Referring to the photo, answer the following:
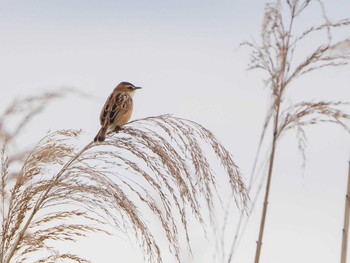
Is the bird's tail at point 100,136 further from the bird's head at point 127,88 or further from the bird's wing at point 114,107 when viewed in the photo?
the bird's head at point 127,88

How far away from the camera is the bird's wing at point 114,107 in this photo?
4892mm

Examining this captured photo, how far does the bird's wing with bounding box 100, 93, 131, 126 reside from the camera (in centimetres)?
489

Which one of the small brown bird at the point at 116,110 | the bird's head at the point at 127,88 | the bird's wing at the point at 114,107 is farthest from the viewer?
the bird's head at the point at 127,88

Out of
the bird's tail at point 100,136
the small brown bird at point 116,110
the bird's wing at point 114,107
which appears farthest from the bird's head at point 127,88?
the bird's tail at point 100,136

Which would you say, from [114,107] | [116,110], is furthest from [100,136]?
[114,107]

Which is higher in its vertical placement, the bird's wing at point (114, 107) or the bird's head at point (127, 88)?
the bird's head at point (127, 88)

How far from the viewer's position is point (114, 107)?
5266 millimetres

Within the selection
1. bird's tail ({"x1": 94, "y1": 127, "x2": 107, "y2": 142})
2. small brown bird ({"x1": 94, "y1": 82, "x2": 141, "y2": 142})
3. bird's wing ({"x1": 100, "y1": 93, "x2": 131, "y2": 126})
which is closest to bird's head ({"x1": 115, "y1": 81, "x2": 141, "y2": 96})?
small brown bird ({"x1": 94, "y1": 82, "x2": 141, "y2": 142})

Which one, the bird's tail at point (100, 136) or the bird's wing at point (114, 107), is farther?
the bird's wing at point (114, 107)

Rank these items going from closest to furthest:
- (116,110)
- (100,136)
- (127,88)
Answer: (100,136), (116,110), (127,88)

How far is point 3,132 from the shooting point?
3.67m

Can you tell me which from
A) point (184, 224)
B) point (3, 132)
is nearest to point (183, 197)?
point (184, 224)

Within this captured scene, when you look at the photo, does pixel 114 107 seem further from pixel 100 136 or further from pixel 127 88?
pixel 100 136

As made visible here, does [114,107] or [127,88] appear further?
[127,88]
